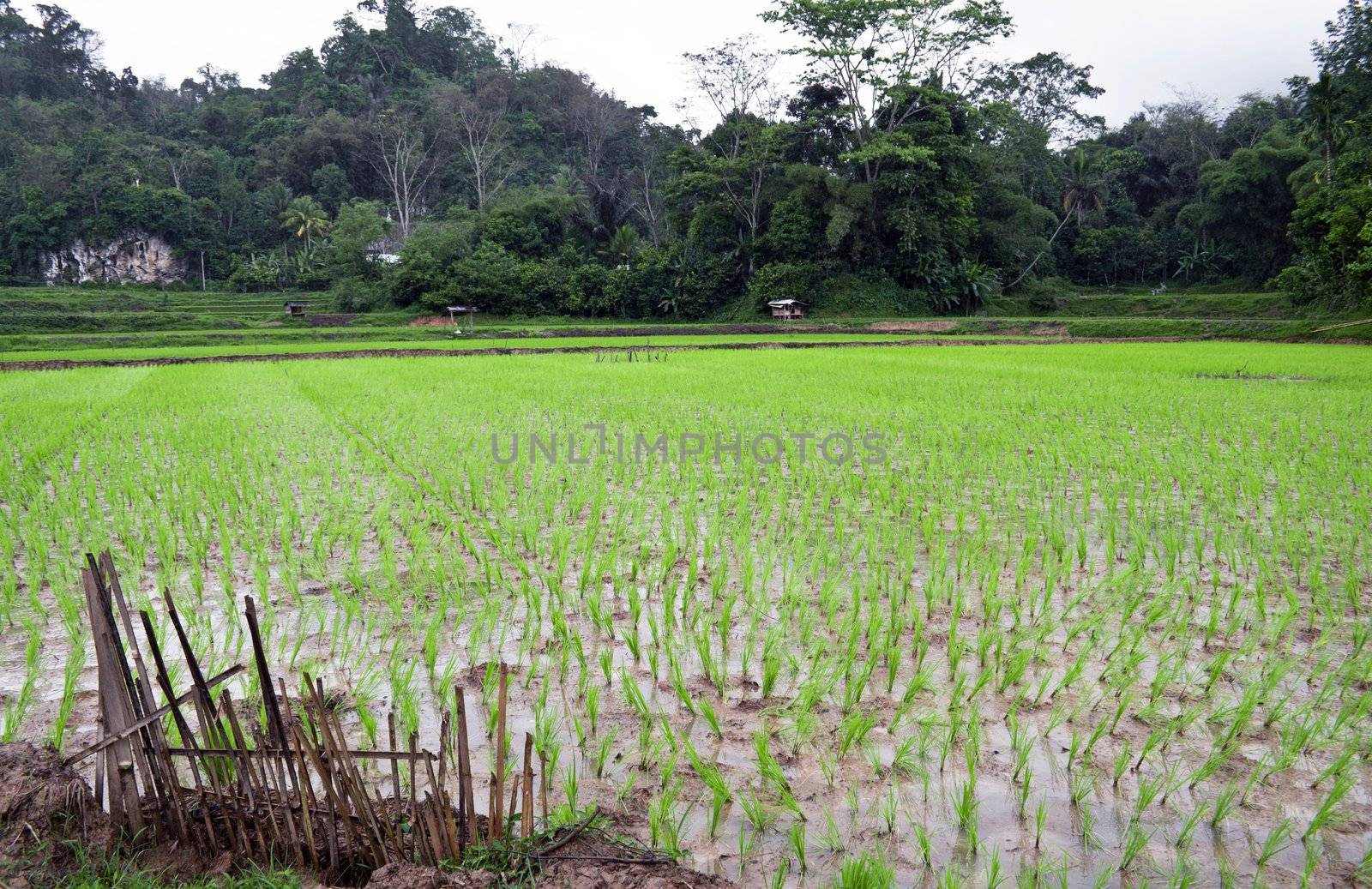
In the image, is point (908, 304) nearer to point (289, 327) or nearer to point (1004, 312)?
point (1004, 312)

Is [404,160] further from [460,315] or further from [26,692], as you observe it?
[26,692]

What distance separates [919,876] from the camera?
1.64 meters

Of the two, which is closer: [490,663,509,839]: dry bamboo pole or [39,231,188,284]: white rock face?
[490,663,509,839]: dry bamboo pole

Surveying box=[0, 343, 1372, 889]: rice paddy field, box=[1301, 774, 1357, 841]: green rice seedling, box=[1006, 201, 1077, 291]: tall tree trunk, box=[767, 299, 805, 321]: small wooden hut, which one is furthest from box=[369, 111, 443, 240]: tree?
box=[1301, 774, 1357, 841]: green rice seedling

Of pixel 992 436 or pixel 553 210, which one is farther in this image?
pixel 553 210

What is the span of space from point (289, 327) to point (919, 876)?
30.8 meters

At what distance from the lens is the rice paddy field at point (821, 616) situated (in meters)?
1.82

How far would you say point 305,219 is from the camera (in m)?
43.5

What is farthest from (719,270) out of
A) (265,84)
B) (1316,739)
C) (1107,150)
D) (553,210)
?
(265,84)

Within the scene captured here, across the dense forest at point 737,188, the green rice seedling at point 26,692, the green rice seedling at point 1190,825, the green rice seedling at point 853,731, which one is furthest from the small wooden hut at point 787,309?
the green rice seedling at point 1190,825

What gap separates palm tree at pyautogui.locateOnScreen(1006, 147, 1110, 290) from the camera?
3828 cm

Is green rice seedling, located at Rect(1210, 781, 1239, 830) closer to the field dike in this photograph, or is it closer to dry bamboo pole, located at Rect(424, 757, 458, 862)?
the field dike

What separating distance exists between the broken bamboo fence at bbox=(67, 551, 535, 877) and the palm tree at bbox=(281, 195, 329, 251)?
46.9m

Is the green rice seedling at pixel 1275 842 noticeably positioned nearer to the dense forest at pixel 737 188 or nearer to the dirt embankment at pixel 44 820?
the dirt embankment at pixel 44 820
